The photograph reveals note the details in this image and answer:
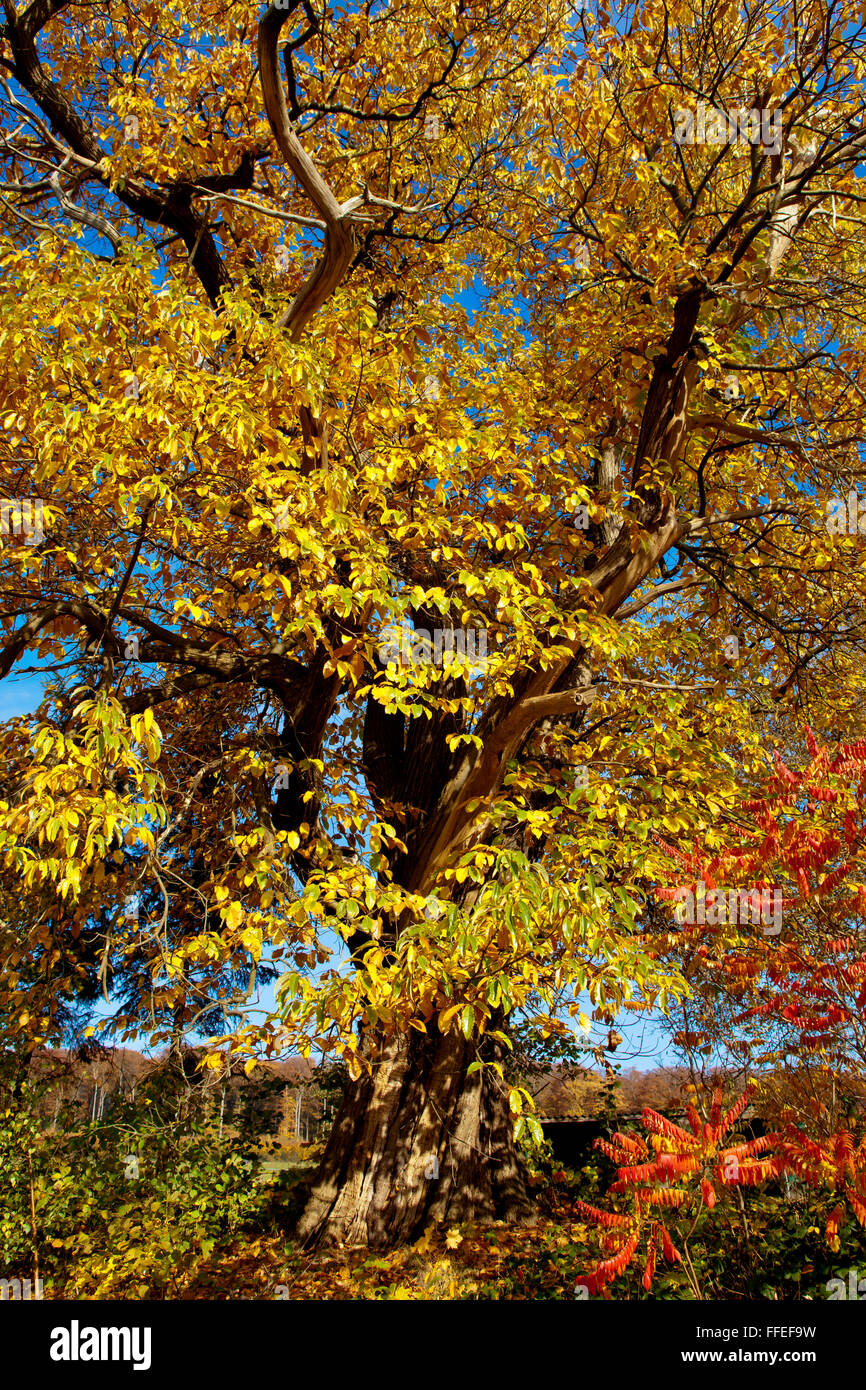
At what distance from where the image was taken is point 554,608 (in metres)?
5.02

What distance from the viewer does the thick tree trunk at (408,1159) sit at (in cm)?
579

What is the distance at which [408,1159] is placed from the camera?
596cm

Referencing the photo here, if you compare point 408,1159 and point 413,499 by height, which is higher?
point 413,499

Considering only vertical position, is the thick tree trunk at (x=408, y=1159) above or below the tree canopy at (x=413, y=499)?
below

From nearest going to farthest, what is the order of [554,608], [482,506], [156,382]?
[156,382] < [554,608] < [482,506]

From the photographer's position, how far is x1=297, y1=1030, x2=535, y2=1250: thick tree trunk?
5789 millimetres

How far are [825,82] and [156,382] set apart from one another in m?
5.00

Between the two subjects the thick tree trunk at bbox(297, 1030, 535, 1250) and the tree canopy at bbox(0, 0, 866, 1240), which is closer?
the tree canopy at bbox(0, 0, 866, 1240)

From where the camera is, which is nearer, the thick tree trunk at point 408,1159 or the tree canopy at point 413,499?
the tree canopy at point 413,499

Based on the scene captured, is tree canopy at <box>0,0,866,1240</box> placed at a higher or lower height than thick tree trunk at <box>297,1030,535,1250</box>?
higher

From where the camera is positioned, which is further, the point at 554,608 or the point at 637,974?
the point at 554,608
